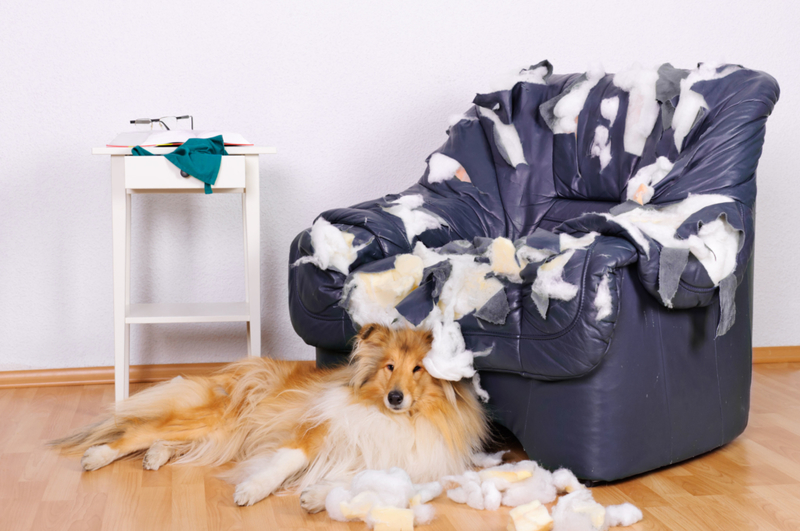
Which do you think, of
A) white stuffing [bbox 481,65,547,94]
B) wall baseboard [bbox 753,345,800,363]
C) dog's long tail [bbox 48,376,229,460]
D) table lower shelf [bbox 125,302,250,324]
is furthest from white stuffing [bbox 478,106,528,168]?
wall baseboard [bbox 753,345,800,363]

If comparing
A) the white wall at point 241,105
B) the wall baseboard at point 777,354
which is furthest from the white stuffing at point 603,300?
the wall baseboard at point 777,354

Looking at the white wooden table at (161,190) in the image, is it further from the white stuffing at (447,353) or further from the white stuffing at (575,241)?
the white stuffing at (575,241)

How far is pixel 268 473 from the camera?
174 cm

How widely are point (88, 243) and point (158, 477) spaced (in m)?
1.35

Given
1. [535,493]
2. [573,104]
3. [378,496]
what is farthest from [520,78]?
[378,496]

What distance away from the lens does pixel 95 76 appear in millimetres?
2812

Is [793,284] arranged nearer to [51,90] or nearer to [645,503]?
[645,503]

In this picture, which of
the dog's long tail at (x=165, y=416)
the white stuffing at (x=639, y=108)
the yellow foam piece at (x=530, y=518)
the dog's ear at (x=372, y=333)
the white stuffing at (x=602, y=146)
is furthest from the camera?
the white stuffing at (x=602, y=146)

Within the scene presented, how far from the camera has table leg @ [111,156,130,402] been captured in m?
2.39

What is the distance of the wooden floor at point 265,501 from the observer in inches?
63.6

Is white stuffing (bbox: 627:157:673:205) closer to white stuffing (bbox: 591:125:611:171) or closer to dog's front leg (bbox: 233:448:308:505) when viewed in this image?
white stuffing (bbox: 591:125:611:171)

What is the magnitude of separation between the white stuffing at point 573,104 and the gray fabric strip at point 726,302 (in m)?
0.88

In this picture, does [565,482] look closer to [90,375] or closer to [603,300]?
[603,300]

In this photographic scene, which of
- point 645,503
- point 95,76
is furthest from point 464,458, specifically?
point 95,76
